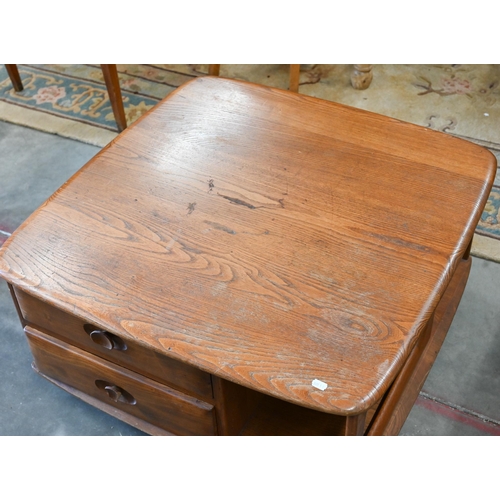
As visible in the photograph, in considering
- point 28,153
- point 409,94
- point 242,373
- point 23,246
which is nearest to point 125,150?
point 23,246

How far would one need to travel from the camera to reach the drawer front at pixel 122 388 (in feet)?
3.17

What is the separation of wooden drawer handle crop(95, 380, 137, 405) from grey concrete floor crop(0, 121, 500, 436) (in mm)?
113

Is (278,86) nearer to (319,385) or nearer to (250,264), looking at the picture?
(250,264)

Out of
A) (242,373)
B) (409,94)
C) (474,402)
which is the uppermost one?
(242,373)

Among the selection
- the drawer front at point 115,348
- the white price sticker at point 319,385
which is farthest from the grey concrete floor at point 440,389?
the white price sticker at point 319,385

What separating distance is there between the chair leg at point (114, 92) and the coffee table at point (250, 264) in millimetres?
511

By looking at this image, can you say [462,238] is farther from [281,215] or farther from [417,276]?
[281,215]

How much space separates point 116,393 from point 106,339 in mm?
165

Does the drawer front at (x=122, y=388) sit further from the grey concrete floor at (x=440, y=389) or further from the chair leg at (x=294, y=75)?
the chair leg at (x=294, y=75)

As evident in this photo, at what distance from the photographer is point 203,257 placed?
92 cm

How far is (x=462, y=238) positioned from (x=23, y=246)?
66 centimetres

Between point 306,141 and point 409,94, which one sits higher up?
point 306,141

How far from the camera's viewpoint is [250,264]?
908 mm

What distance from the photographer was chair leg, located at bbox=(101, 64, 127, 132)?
166 centimetres
